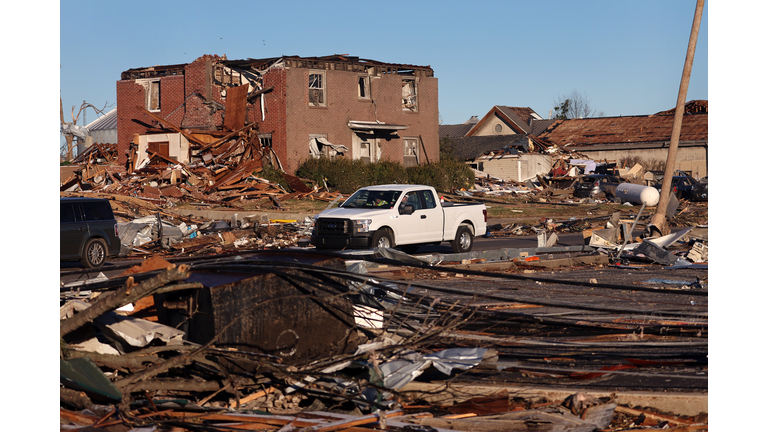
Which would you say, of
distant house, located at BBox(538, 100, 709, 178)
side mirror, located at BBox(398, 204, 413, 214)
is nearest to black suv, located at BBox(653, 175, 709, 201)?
distant house, located at BBox(538, 100, 709, 178)

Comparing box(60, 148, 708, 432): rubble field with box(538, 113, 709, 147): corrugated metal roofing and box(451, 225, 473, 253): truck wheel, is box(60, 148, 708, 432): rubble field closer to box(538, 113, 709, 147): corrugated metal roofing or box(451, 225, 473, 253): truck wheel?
box(451, 225, 473, 253): truck wheel

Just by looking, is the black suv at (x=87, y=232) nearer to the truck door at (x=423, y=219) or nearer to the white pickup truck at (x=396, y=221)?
the white pickup truck at (x=396, y=221)

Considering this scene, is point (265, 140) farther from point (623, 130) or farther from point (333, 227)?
point (623, 130)

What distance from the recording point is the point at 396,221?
17156 millimetres

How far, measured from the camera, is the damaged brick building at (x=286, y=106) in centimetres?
3841

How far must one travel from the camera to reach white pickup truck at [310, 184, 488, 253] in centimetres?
1664

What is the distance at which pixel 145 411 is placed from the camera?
5.37m

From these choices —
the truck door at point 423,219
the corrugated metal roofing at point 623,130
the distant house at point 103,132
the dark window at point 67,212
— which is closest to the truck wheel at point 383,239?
the truck door at point 423,219

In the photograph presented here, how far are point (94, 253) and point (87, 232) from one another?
1.62 ft

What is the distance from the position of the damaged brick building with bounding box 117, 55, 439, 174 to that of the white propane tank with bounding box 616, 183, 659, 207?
12231 mm

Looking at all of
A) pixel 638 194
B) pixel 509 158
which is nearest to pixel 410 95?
pixel 638 194

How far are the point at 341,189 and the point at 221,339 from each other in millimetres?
31330

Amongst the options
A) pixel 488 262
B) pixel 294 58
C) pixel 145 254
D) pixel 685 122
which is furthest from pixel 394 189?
pixel 685 122

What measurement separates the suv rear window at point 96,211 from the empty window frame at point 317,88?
78.3 ft
